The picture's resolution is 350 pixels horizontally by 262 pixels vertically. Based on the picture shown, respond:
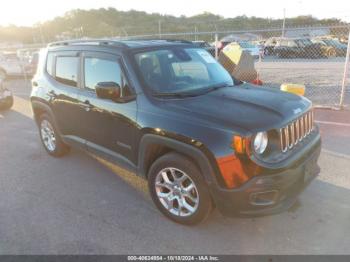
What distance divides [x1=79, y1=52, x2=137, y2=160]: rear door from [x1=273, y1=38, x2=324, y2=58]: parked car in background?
2199 cm

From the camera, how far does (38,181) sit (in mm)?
4539

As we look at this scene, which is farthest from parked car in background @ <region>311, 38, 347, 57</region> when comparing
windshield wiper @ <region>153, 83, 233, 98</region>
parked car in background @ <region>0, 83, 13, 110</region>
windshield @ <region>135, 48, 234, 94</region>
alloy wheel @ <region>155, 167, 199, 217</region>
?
alloy wheel @ <region>155, 167, 199, 217</region>

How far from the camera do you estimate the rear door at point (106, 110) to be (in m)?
3.55

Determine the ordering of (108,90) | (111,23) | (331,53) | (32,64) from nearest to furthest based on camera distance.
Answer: (108,90) → (32,64) → (331,53) → (111,23)

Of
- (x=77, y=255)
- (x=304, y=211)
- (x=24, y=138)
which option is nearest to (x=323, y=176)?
(x=304, y=211)

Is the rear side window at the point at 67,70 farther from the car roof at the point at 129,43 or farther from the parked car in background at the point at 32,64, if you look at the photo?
the parked car in background at the point at 32,64

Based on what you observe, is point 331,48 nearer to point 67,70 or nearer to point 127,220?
point 67,70

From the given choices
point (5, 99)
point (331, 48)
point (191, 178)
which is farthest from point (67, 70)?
point (331, 48)

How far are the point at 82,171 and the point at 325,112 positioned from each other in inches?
227

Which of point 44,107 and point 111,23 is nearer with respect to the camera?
point 44,107

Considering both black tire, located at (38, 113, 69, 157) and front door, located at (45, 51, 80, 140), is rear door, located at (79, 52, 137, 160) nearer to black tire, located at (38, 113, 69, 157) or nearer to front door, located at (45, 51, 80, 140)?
front door, located at (45, 51, 80, 140)

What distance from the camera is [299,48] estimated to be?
23234mm

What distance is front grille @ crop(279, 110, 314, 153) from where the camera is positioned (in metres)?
3.02

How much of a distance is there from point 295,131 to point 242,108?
625mm
